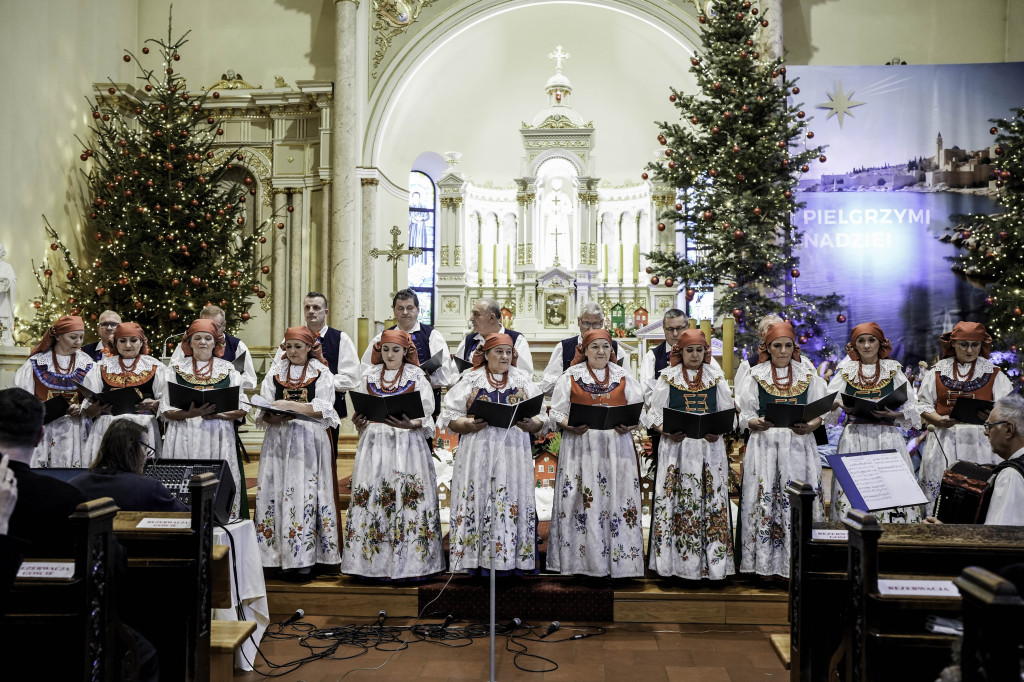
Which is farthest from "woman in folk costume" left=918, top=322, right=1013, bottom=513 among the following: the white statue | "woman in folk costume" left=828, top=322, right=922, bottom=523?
the white statue

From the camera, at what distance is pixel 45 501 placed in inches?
108

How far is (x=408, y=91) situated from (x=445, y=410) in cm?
843

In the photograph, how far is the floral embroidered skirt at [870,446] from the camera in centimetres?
542

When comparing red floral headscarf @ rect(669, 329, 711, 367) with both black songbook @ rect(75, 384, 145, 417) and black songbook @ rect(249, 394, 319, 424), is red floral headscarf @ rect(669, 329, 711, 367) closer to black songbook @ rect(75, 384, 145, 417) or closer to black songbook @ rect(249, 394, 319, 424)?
black songbook @ rect(249, 394, 319, 424)

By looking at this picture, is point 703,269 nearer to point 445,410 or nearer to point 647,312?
point 647,312

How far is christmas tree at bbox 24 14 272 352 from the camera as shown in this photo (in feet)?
33.1

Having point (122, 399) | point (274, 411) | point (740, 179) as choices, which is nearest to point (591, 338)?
point (274, 411)

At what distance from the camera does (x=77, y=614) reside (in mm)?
2744

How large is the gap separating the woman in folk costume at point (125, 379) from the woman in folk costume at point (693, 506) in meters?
3.32

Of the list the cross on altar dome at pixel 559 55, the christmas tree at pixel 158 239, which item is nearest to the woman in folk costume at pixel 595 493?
the christmas tree at pixel 158 239

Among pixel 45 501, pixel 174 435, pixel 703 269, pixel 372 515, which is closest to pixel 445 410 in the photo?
pixel 372 515

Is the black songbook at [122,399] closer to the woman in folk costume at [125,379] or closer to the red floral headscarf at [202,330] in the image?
the woman in folk costume at [125,379]

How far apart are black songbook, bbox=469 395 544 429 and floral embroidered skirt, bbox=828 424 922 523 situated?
2063 mm

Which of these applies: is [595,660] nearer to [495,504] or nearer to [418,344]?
[495,504]
